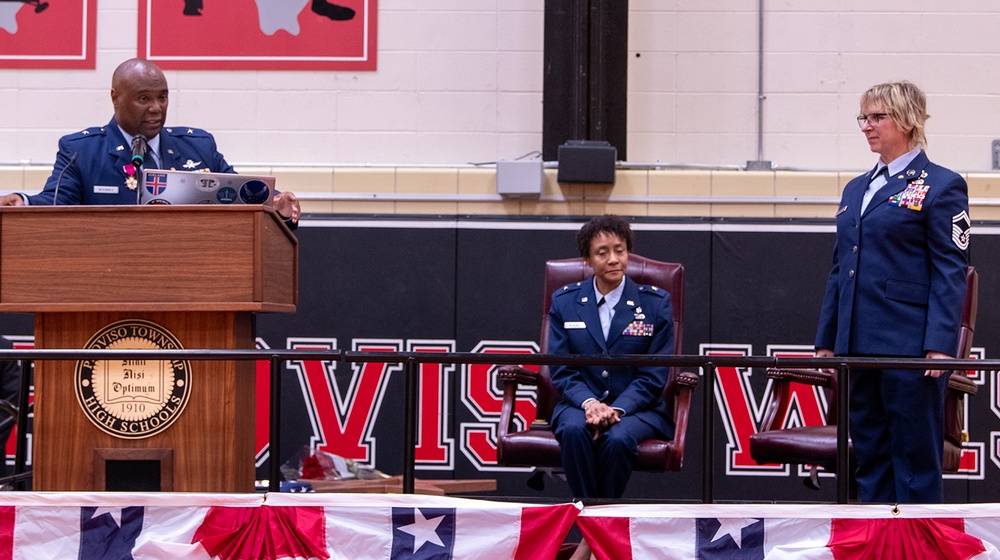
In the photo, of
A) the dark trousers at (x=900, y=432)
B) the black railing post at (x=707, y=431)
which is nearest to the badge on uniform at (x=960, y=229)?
the dark trousers at (x=900, y=432)

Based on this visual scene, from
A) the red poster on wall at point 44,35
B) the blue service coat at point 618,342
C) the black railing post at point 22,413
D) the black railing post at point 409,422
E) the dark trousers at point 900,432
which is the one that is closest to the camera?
the black railing post at point 409,422

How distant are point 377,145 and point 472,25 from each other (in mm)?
727

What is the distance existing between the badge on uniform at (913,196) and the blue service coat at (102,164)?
2148mm

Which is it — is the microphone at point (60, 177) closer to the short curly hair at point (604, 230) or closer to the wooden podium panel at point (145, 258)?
the wooden podium panel at point (145, 258)

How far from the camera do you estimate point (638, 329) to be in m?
3.53

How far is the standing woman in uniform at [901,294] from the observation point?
2.94 meters

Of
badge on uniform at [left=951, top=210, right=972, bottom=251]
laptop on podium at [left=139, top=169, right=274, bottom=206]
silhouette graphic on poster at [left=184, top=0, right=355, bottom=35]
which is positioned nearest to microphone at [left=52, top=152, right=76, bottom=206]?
laptop on podium at [left=139, top=169, right=274, bottom=206]

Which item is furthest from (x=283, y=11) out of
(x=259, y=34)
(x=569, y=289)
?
(x=569, y=289)

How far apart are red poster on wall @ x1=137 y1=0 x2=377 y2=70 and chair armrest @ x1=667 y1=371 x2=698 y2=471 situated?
232 centimetres

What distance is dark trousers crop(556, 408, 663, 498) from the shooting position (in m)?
3.24

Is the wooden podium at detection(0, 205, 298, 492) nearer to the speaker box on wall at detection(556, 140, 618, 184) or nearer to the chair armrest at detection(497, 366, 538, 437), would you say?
the chair armrest at detection(497, 366, 538, 437)

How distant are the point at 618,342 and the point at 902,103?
3.88ft

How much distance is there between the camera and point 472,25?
4.91 meters

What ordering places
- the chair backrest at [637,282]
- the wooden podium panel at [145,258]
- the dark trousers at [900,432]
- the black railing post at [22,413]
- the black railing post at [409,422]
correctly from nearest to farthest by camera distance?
the wooden podium panel at [145,258] < the black railing post at [409,422] < the dark trousers at [900,432] < the black railing post at [22,413] < the chair backrest at [637,282]
